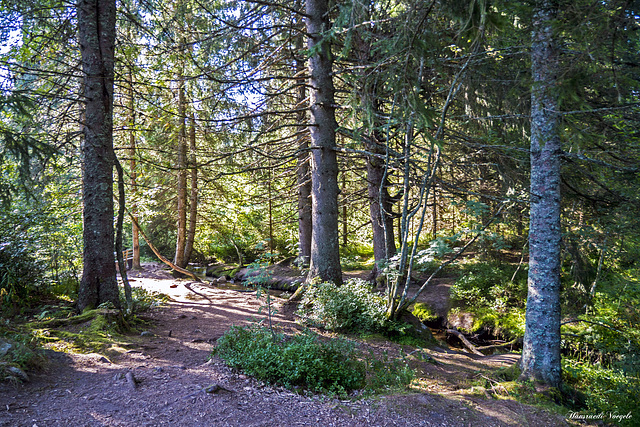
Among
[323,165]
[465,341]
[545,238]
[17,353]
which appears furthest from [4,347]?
[465,341]

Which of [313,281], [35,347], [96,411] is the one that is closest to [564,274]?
[313,281]

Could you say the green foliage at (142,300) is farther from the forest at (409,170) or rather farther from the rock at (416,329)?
the rock at (416,329)

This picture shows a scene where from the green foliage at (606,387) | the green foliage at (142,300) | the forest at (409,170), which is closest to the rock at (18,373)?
the forest at (409,170)

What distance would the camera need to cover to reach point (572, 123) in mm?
4379

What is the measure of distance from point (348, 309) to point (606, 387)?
4.17 m

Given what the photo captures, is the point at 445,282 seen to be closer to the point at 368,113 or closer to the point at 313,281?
the point at 313,281

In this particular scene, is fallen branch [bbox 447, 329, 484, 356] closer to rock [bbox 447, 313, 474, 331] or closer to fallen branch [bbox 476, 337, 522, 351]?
fallen branch [bbox 476, 337, 522, 351]

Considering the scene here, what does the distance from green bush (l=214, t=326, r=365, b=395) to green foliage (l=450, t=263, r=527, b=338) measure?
6041mm

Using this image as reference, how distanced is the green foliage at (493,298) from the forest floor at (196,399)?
4.15 meters

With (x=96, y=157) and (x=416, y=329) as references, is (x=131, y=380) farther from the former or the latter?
(x=416, y=329)

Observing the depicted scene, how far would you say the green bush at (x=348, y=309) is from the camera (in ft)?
22.4

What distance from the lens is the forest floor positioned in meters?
3.32

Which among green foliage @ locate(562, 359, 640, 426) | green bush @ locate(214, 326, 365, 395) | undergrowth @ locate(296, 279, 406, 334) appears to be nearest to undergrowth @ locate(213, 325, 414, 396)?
green bush @ locate(214, 326, 365, 395)

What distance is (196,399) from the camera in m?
3.68
